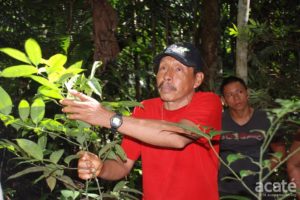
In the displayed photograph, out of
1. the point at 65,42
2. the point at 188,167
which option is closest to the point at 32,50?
the point at 188,167

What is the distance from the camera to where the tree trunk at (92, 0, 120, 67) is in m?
4.52

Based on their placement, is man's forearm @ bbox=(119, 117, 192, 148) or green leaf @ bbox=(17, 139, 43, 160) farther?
man's forearm @ bbox=(119, 117, 192, 148)

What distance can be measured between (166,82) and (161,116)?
0.75 feet

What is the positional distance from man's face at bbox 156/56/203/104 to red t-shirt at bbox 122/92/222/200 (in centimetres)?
9

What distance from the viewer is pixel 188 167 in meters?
2.23

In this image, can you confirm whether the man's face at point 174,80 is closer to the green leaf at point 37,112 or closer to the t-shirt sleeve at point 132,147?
the t-shirt sleeve at point 132,147

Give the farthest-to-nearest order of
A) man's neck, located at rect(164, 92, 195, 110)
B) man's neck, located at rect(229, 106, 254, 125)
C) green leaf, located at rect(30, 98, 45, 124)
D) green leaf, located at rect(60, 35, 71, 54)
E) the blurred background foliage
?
green leaf, located at rect(60, 35, 71, 54) → the blurred background foliage → man's neck, located at rect(229, 106, 254, 125) → man's neck, located at rect(164, 92, 195, 110) → green leaf, located at rect(30, 98, 45, 124)

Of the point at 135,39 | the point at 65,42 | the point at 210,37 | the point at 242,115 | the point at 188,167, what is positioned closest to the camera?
the point at 188,167

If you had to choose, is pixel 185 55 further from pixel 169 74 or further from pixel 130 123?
pixel 130 123

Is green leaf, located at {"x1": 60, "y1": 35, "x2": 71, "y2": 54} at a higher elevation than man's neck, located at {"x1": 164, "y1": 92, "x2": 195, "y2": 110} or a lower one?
higher

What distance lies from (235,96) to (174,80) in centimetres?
156

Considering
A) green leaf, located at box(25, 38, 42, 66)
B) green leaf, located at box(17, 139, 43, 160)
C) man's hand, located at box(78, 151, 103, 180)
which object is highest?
green leaf, located at box(25, 38, 42, 66)

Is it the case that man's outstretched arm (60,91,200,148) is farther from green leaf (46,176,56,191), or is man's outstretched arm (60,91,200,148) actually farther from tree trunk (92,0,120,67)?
tree trunk (92,0,120,67)

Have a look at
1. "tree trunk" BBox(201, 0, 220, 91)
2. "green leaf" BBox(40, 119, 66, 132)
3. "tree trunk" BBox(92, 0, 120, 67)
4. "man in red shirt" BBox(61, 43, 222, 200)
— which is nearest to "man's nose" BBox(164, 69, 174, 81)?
"man in red shirt" BBox(61, 43, 222, 200)
